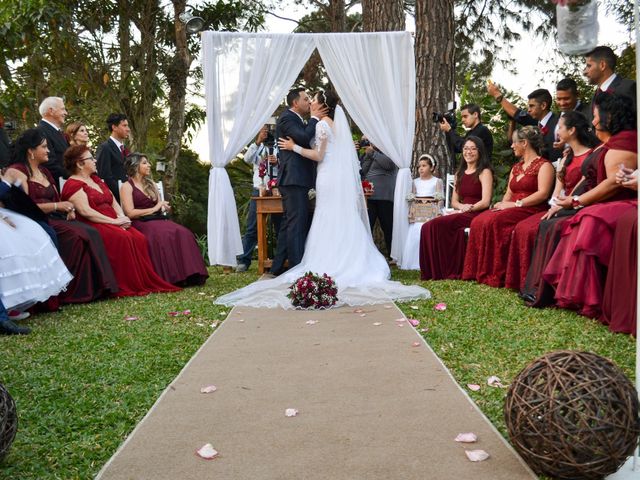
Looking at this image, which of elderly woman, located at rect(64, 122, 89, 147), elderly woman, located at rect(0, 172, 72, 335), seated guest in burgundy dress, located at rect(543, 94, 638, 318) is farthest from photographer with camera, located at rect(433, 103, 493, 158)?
elderly woman, located at rect(0, 172, 72, 335)

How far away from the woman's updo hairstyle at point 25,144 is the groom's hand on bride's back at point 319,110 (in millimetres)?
2560

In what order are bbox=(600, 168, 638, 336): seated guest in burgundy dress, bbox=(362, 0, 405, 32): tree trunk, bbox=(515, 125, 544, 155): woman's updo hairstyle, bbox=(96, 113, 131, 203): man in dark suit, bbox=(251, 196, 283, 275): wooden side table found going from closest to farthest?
bbox=(600, 168, 638, 336): seated guest in burgundy dress → bbox=(515, 125, 544, 155): woman's updo hairstyle → bbox=(96, 113, 131, 203): man in dark suit → bbox=(251, 196, 283, 275): wooden side table → bbox=(362, 0, 405, 32): tree trunk

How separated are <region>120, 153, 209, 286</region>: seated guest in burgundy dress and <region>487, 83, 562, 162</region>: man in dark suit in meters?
3.48

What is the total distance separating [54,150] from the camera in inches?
284

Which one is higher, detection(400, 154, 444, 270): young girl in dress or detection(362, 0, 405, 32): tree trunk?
detection(362, 0, 405, 32): tree trunk

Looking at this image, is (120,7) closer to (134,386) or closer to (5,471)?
(134,386)

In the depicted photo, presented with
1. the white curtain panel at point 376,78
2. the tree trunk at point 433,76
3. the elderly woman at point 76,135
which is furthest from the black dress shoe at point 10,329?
the tree trunk at point 433,76

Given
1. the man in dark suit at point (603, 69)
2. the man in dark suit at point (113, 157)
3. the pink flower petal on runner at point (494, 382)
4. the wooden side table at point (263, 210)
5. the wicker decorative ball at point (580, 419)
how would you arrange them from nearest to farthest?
the wicker decorative ball at point (580, 419), the pink flower petal on runner at point (494, 382), the man in dark suit at point (603, 69), the man in dark suit at point (113, 157), the wooden side table at point (263, 210)

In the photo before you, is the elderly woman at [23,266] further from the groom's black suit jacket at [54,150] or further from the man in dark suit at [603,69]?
the man in dark suit at [603,69]

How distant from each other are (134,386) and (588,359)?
214cm

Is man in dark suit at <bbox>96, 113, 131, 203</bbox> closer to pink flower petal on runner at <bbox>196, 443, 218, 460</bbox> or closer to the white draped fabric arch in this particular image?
the white draped fabric arch

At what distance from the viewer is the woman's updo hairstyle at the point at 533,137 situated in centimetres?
666

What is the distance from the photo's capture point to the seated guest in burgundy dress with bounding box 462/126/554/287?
6.55m

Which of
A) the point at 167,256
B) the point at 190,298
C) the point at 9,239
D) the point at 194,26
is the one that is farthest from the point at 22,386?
the point at 194,26
